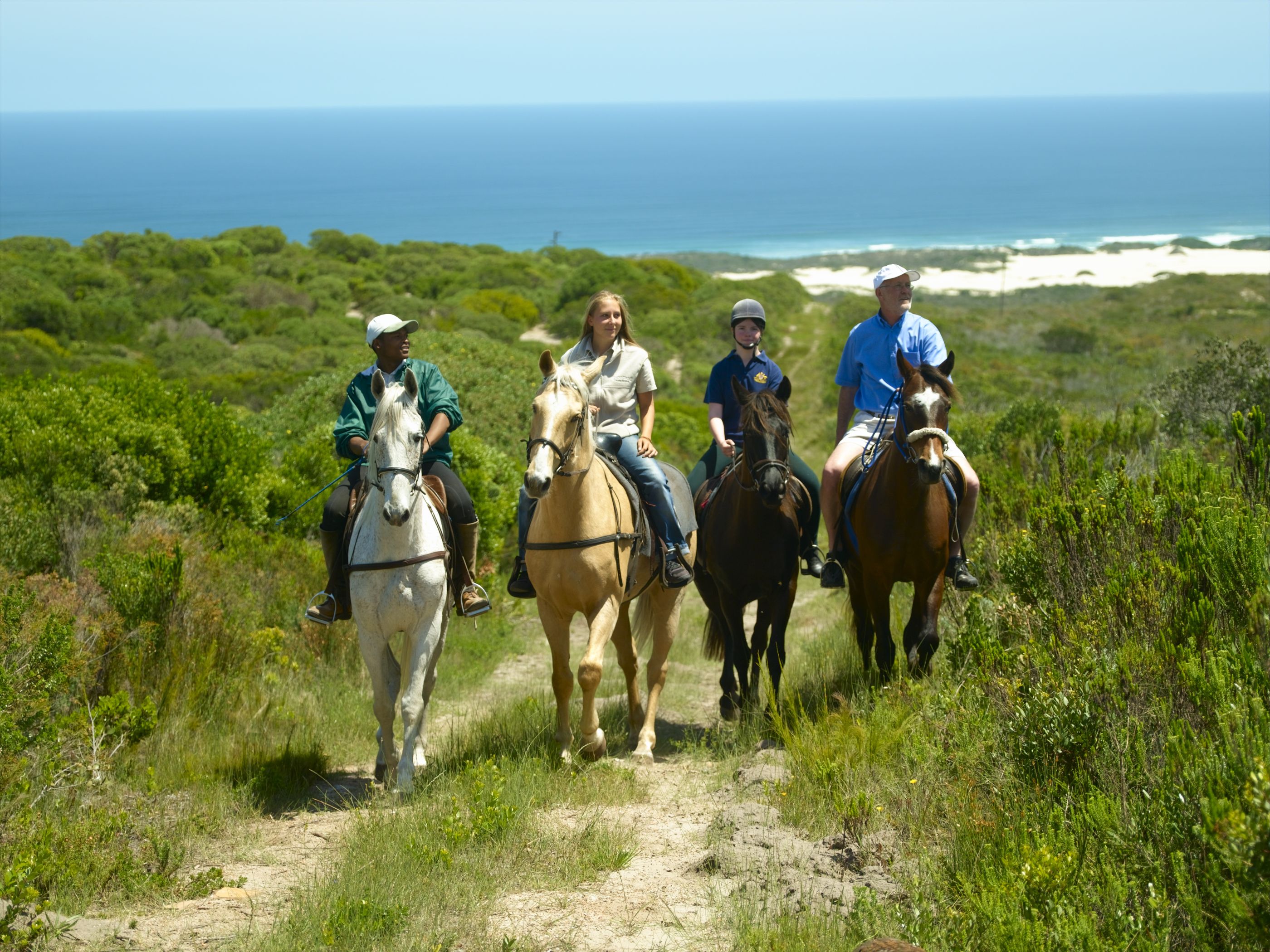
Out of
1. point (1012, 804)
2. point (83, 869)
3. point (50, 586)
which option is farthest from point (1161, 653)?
point (50, 586)

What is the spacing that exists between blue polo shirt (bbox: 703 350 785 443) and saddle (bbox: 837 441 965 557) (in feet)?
2.80

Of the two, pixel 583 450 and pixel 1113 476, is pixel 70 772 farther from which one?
pixel 1113 476

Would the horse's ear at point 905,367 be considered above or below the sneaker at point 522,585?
above

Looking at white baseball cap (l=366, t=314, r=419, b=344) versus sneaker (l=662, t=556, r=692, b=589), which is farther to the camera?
sneaker (l=662, t=556, r=692, b=589)

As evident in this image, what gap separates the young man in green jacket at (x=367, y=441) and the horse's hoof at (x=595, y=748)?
1156mm

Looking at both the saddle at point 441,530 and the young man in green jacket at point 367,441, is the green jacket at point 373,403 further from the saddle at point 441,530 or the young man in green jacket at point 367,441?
the saddle at point 441,530

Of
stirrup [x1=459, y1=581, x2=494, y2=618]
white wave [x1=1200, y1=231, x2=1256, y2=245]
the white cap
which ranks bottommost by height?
stirrup [x1=459, y1=581, x2=494, y2=618]

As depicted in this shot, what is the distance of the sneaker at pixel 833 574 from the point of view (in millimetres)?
7977

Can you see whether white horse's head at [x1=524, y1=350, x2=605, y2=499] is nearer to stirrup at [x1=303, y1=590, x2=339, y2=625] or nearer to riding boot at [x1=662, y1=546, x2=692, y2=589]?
riding boot at [x1=662, y1=546, x2=692, y2=589]

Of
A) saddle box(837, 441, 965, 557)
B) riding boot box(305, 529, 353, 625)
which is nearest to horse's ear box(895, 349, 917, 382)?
saddle box(837, 441, 965, 557)

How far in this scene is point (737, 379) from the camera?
8.18 m

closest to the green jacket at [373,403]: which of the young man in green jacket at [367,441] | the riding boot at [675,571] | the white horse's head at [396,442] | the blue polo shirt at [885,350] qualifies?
the young man in green jacket at [367,441]

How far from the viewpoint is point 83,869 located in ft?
17.1

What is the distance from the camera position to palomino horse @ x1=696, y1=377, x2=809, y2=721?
7.31m
